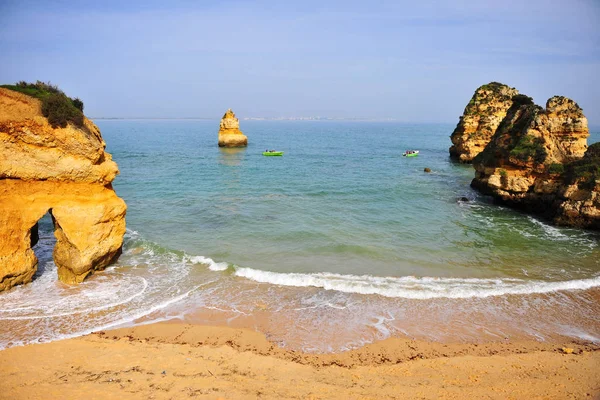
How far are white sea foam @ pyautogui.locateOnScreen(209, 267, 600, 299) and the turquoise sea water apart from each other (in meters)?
0.07

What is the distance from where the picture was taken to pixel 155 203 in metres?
26.4

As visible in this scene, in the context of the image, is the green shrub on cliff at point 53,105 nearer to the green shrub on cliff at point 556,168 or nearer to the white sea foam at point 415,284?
the white sea foam at point 415,284

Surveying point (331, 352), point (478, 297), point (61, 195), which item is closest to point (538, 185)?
point (478, 297)

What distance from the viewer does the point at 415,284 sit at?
14.8 m

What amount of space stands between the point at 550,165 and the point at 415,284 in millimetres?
16737

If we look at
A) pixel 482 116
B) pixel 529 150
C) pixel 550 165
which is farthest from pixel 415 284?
pixel 482 116

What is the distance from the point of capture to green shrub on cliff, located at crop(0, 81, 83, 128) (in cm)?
1244

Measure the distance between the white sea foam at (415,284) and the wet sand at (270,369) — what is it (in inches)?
125

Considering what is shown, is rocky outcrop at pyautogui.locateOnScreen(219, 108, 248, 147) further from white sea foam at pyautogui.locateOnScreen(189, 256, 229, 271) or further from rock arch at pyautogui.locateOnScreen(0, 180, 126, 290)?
rock arch at pyautogui.locateOnScreen(0, 180, 126, 290)

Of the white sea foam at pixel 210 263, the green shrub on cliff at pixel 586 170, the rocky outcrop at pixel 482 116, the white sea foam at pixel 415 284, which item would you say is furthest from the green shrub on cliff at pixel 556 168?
the rocky outcrop at pixel 482 116

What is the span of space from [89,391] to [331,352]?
229 inches

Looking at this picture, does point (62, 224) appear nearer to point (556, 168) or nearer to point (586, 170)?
point (586, 170)

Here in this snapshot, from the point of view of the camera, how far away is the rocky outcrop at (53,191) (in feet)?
40.2

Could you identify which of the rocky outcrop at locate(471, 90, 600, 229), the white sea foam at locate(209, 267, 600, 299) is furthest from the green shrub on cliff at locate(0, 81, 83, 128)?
the rocky outcrop at locate(471, 90, 600, 229)
